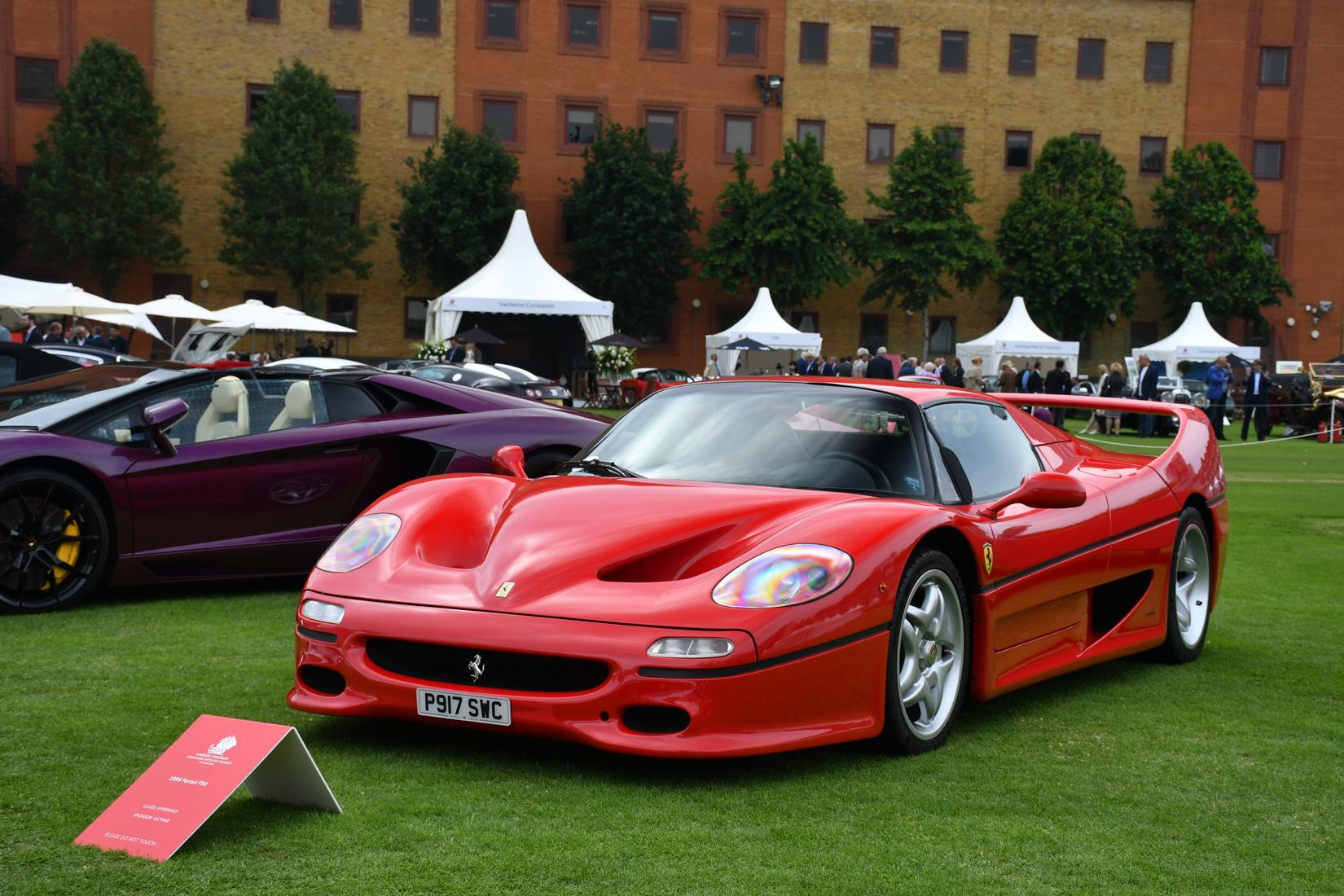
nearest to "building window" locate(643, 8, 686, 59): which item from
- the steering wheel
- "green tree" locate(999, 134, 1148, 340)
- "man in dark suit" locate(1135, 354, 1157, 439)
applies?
"green tree" locate(999, 134, 1148, 340)

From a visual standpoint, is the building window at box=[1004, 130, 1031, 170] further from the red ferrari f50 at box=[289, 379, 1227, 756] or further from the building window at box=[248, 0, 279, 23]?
the red ferrari f50 at box=[289, 379, 1227, 756]

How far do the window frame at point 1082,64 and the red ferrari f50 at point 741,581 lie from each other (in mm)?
51395

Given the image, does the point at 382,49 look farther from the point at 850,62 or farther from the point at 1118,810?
the point at 1118,810

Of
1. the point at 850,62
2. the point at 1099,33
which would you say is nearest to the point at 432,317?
the point at 850,62

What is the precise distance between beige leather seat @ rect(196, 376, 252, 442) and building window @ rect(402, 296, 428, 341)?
42981mm

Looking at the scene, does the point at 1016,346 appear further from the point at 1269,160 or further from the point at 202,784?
the point at 202,784

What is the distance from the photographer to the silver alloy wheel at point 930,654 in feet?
15.7

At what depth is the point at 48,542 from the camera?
7.41 m

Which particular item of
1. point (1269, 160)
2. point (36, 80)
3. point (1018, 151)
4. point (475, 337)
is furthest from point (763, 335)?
point (1269, 160)

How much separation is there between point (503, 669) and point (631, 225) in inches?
1766

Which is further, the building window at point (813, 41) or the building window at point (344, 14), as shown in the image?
the building window at point (813, 41)

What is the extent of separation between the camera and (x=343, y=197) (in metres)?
46.1

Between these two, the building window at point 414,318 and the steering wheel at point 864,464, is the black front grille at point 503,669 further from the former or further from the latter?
the building window at point 414,318

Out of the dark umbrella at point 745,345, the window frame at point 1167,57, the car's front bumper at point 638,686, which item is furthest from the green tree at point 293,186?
the car's front bumper at point 638,686
